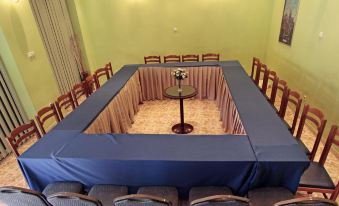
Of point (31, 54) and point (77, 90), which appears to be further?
point (31, 54)

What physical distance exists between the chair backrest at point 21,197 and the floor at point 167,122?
52.3 inches

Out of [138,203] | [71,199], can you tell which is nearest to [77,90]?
[71,199]

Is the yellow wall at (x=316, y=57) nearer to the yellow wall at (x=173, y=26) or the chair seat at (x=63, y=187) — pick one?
the yellow wall at (x=173, y=26)

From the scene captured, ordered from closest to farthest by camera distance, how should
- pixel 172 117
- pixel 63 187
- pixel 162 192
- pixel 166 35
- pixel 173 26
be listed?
pixel 162 192 < pixel 63 187 < pixel 172 117 < pixel 173 26 < pixel 166 35

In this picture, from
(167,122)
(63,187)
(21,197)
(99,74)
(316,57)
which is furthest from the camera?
(99,74)

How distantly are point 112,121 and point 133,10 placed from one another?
11.3ft

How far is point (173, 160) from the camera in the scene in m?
1.68

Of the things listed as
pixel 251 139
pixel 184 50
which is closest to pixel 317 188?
pixel 251 139

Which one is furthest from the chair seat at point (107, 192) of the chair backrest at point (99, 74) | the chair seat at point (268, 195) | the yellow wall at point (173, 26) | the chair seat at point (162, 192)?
the yellow wall at point (173, 26)

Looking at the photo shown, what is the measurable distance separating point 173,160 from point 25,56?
3.29 m

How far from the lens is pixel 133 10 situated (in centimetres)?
509

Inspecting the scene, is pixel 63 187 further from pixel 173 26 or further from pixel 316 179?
pixel 173 26

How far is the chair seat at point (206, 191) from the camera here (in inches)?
64.2

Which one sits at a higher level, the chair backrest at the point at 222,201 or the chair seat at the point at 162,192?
the chair backrest at the point at 222,201
